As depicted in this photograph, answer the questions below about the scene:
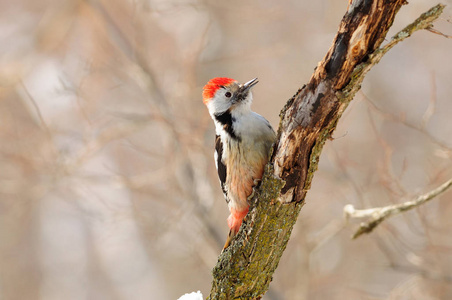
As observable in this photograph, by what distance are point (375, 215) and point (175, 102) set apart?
3697 millimetres

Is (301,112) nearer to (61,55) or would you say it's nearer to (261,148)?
(261,148)

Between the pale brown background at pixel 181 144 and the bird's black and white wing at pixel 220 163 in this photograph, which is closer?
the bird's black and white wing at pixel 220 163

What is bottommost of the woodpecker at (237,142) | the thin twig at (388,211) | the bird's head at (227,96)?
the thin twig at (388,211)

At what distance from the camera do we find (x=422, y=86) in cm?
923

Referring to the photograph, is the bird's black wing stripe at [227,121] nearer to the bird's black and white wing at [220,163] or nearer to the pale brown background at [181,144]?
the bird's black and white wing at [220,163]

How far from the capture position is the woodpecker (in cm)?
327

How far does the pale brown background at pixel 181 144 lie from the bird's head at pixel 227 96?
934mm

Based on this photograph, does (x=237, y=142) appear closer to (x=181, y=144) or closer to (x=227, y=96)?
(x=227, y=96)

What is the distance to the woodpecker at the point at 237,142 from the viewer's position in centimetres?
327

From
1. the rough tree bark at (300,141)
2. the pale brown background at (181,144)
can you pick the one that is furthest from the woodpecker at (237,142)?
the pale brown background at (181,144)

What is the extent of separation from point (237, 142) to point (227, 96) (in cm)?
48

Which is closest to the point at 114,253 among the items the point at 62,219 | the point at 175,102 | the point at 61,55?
the point at 62,219

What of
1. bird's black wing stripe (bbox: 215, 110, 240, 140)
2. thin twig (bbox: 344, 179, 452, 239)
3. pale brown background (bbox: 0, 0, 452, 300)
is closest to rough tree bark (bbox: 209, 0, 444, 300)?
thin twig (bbox: 344, 179, 452, 239)

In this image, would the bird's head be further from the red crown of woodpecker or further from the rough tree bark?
the rough tree bark
